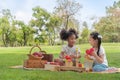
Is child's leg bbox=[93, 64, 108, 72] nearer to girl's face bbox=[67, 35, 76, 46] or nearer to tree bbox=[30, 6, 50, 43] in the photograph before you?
girl's face bbox=[67, 35, 76, 46]

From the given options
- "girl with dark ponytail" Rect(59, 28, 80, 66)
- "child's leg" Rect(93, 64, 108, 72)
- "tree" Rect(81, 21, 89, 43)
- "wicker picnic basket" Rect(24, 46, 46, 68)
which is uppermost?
"tree" Rect(81, 21, 89, 43)

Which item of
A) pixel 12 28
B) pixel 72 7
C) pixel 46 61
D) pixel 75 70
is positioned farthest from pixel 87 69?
pixel 12 28

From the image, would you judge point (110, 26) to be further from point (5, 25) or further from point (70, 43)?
point (70, 43)

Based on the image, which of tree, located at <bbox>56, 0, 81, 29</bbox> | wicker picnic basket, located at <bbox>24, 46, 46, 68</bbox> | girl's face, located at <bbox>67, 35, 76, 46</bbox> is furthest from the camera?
tree, located at <bbox>56, 0, 81, 29</bbox>

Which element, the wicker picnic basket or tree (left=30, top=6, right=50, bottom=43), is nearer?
the wicker picnic basket

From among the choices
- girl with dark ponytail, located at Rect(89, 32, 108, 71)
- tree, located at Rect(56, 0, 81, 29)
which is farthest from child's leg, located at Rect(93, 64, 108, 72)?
tree, located at Rect(56, 0, 81, 29)

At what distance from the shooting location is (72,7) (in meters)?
47.5

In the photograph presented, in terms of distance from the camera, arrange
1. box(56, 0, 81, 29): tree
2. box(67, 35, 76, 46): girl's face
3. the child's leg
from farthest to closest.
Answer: box(56, 0, 81, 29): tree → box(67, 35, 76, 46): girl's face → the child's leg

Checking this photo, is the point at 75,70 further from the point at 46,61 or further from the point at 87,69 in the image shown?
the point at 46,61

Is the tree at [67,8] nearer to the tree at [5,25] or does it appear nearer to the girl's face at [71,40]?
the tree at [5,25]

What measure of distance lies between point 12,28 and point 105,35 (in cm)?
1459

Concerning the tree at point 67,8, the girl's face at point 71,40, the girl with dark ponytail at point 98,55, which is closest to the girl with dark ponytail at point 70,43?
the girl's face at point 71,40

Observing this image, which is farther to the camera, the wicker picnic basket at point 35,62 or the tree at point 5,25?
the tree at point 5,25

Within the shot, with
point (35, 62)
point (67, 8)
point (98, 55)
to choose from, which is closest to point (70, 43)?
point (98, 55)
